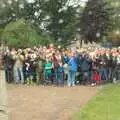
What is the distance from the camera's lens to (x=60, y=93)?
17.3 m

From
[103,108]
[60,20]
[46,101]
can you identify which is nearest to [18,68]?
[46,101]

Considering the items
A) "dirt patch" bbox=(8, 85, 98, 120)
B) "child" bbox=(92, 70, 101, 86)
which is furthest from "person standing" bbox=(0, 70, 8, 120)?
"child" bbox=(92, 70, 101, 86)

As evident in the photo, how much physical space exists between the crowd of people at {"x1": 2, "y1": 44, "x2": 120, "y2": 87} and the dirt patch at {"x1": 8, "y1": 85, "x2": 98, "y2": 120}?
106 centimetres

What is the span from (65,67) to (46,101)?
18.2ft

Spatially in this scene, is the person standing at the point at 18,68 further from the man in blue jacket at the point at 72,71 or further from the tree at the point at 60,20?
the tree at the point at 60,20

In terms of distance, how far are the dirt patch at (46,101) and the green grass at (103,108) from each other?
0.27m

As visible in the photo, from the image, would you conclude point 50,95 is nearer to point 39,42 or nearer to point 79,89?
point 79,89

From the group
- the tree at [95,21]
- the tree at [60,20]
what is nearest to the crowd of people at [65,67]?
the tree at [60,20]

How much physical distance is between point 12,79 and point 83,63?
317 cm

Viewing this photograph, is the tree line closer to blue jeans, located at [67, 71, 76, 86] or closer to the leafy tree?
the leafy tree

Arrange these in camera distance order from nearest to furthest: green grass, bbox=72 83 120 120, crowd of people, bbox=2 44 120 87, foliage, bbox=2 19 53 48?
green grass, bbox=72 83 120 120
crowd of people, bbox=2 44 120 87
foliage, bbox=2 19 53 48

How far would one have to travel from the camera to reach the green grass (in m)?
11.8

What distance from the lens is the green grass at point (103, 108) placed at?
1182 centimetres

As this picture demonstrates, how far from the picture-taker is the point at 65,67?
20438 millimetres
